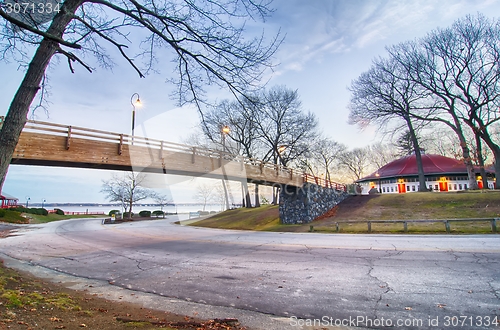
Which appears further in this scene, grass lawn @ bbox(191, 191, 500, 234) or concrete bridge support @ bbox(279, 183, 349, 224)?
concrete bridge support @ bbox(279, 183, 349, 224)

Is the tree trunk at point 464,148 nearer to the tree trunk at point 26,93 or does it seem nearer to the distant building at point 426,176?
the distant building at point 426,176

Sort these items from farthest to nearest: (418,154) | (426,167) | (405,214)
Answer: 1. (426,167)
2. (418,154)
3. (405,214)

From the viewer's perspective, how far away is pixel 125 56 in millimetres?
6277

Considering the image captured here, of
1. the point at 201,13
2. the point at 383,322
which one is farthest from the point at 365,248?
the point at 201,13

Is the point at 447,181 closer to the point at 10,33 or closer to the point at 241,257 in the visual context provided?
the point at 241,257

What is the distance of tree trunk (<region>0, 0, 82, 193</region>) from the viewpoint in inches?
198

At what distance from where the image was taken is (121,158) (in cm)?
1509

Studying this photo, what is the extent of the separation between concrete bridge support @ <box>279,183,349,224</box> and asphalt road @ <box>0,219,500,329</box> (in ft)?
47.4

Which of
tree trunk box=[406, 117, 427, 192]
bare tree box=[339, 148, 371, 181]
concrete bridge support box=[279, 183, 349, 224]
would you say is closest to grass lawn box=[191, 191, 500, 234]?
concrete bridge support box=[279, 183, 349, 224]

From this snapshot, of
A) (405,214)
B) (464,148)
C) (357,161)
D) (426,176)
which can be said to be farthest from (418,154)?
(357,161)

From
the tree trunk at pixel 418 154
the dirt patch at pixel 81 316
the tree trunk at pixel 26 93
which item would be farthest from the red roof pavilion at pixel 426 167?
the tree trunk at pixel 26 93

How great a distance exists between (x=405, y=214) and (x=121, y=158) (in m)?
22.8

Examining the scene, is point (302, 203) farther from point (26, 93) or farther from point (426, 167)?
point (426, 167)

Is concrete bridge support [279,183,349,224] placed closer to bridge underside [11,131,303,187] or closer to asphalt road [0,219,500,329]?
bridge underside [11,131,303,187]
